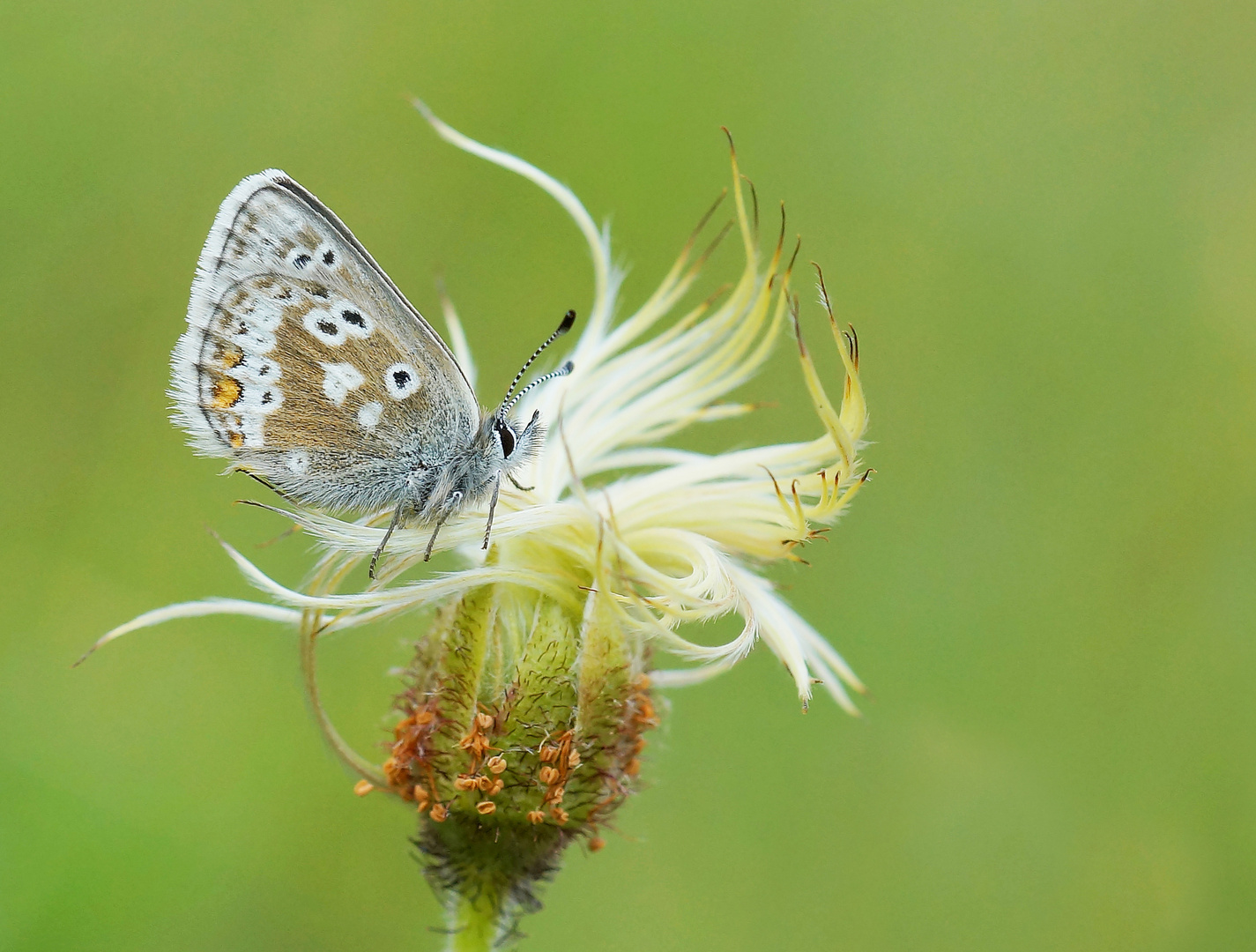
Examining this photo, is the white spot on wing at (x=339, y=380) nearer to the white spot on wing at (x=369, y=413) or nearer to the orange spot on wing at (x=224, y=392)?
the white spot on wing at (x=369, y=413)

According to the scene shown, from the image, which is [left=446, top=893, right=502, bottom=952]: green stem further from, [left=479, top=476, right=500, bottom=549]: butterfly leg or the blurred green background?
the blurred green background

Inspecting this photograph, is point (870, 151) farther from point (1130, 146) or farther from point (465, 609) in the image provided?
point (465, 609)

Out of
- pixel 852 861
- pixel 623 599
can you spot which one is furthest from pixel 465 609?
pixel 852 861

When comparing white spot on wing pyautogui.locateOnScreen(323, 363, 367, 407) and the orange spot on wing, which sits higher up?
white spot on wing pyautogui.locateOnScreen(323, 363, 367, 407)

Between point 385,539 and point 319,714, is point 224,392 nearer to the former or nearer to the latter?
point 385,539

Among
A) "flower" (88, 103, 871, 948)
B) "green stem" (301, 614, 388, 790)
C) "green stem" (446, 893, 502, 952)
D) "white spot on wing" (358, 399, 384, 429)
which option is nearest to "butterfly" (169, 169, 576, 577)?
"white spot on wing" (358, 399, 384, 429)

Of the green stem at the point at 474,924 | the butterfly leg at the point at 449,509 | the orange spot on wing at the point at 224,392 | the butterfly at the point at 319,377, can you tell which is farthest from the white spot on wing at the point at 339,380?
the green stem at the point at 474,924
